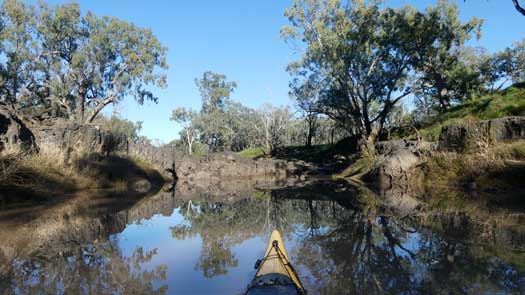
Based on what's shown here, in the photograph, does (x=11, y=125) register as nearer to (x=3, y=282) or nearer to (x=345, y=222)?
(x=3, y=282)

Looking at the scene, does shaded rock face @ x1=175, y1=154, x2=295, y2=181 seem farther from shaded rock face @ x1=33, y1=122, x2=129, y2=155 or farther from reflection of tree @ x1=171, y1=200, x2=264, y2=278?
reflection of tree @ x1=171, y1=200, x2=264, y2=278

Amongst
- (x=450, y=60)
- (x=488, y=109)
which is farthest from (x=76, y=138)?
(x=450, y=60)

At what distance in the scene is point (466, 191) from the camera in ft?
50.0

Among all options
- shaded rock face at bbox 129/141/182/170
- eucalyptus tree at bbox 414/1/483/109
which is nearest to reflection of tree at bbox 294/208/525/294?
shaded rock face at bbox 129/141/182/170

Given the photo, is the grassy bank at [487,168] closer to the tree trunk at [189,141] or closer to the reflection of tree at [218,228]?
the reflection of tree at [218,228]

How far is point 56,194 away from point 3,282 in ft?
38.3

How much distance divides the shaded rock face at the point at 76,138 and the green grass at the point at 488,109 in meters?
19.5

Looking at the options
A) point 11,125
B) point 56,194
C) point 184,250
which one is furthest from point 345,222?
point 11,125

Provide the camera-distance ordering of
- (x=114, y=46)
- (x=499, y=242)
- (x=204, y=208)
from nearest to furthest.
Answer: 1. (x=499, y=242)
2. (x=204, y=208)
3. (x=114, y=46)

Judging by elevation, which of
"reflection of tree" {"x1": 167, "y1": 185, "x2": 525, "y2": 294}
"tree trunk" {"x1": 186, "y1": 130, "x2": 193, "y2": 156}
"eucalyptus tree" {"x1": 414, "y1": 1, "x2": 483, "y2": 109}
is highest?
"eucalyptus tree" {"x1": 414, "y1": 1, "x2": 483, "y2": 109}

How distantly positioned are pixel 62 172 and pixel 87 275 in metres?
12.9

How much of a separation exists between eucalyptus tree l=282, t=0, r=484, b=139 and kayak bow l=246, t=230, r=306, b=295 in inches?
1068

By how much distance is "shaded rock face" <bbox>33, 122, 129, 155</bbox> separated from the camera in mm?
20000

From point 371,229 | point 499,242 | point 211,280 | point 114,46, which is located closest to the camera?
point 211,280
